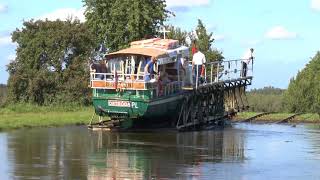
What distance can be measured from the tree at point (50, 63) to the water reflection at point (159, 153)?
71.5 ft

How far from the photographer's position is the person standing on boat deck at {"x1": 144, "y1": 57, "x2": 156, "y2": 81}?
94.4 feet

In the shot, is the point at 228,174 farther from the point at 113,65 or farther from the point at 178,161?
the point at 113,65

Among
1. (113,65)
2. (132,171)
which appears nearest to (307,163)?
(132,171)

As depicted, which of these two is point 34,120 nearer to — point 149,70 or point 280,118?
point 149,70

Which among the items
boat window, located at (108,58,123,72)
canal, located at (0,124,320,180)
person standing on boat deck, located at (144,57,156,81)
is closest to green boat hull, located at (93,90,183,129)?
person standing on boat deck, located at (144,57,156,81)

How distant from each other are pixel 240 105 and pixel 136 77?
43.1ft

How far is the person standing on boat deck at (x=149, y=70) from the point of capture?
2876 cm

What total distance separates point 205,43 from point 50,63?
1525 centimetres

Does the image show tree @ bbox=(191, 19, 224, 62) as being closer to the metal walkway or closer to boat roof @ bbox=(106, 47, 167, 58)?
the metal walkway

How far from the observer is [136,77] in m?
29.2

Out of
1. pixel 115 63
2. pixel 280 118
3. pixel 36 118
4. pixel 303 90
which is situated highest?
pixel 115 63

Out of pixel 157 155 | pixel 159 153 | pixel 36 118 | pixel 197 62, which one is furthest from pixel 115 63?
pixel 157 155

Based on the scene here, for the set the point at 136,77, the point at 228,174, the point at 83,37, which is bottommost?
the point at 228,174

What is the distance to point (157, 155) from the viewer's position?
21094mm
